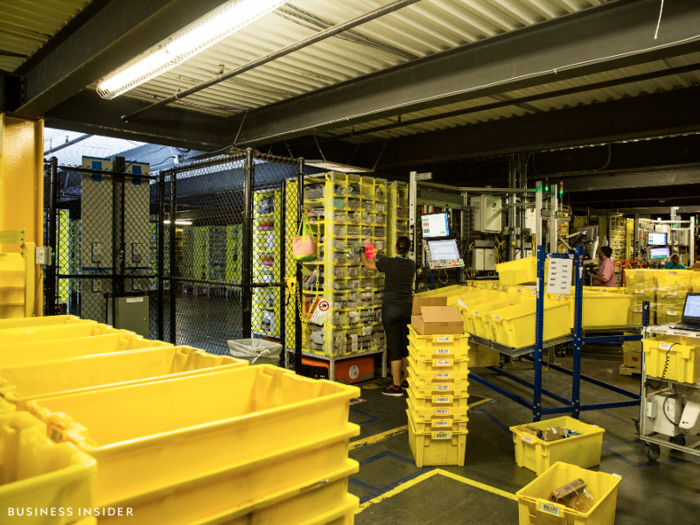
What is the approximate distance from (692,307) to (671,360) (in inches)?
24.4

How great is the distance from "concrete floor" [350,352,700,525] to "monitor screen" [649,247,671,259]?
9478 mm

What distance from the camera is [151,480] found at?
1.33 meters

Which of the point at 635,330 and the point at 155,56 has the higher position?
the point at 155,56

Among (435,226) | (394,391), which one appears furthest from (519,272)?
(394,391)

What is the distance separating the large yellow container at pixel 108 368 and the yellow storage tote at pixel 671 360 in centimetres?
415

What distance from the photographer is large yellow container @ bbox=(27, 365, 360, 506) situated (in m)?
1.29

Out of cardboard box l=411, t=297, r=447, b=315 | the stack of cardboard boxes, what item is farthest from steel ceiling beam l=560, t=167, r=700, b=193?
the stack of cardboard boxes

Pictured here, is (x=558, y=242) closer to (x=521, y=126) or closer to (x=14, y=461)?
(x=521, y=126)

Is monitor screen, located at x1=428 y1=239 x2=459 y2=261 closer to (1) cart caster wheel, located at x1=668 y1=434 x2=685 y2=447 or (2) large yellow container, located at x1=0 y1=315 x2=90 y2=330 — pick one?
(1) cart caster wheel, located at x1=668 y1=434 x2=685 y2=447

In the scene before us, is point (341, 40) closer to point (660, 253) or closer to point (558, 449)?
point (558, 449)

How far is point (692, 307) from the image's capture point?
4766mm

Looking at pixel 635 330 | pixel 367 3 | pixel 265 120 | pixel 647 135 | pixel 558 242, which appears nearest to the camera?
pixel 367 3

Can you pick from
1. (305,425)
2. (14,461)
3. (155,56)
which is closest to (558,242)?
(155,56)

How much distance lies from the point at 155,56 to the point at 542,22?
3.60m
